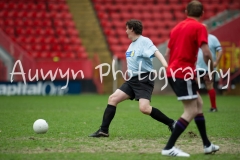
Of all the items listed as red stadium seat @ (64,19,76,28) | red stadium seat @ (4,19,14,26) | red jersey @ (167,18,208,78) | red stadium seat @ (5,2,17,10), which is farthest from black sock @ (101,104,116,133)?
red stadium seat @ (5,2,17,10)

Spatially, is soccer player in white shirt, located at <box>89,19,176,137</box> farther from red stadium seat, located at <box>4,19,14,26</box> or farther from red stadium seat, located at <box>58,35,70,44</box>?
red stadium seat, located at <box>4,19,14,26</box>

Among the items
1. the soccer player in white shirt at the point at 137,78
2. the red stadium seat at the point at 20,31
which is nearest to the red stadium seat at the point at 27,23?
the red stadium seat at the point at 20,31

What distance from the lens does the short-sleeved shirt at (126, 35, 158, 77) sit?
845 cm

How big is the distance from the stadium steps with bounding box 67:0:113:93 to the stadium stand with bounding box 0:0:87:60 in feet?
1.88

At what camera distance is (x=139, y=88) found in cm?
867

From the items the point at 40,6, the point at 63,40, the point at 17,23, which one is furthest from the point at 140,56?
the point at 40,6

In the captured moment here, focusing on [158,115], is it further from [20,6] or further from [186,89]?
[20,6]

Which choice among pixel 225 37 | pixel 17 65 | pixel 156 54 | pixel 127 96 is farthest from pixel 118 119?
pixel 225 37

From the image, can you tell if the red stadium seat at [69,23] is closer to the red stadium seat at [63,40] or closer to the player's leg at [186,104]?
the red stadium seat at [63,40]

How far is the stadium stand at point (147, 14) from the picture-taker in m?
27.5

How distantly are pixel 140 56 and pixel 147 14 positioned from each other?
20.9 metres

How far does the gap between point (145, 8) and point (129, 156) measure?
2363cm

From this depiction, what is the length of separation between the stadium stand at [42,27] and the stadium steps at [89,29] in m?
0.57

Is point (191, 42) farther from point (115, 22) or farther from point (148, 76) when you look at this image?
point (115, 22)
